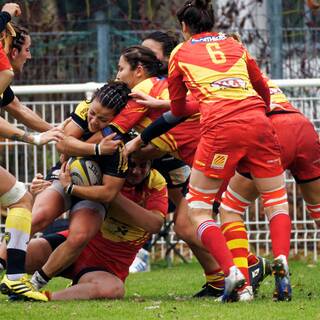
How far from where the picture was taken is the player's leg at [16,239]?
29.6 ft

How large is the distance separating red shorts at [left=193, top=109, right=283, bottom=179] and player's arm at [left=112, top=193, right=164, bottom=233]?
921mm

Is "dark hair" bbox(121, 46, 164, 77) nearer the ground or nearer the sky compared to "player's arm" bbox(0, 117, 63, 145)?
nearer the sky

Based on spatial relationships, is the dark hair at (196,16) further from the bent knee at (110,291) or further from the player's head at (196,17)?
the bent knee at (110,291)

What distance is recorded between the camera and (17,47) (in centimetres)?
957

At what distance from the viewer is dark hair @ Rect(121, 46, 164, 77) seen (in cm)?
987

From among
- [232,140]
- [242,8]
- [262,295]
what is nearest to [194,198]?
[232,140]

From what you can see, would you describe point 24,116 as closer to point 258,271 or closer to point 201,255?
point 201,255

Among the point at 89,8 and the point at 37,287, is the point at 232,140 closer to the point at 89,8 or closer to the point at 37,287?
the point at 37,287

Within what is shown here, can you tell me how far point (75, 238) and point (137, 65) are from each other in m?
1.43

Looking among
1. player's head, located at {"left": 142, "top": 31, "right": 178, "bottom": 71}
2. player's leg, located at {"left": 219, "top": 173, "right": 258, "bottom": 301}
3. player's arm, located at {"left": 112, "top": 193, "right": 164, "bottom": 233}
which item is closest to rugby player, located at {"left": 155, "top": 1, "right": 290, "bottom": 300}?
player's leg, located at {"left": 219, "top": 173, "right": 258, "bottom": 301}

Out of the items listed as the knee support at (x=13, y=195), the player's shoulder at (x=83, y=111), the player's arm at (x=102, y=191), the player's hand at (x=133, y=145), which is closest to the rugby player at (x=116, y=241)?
the player's arm at (x=102, y=191)

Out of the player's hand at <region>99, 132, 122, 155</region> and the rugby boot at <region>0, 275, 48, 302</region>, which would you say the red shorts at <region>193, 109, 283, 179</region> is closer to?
the player's hand at <region>99, 132, 122, 155</region>

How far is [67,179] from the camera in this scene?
370 inches

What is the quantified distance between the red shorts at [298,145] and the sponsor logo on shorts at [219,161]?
2.03 ft
